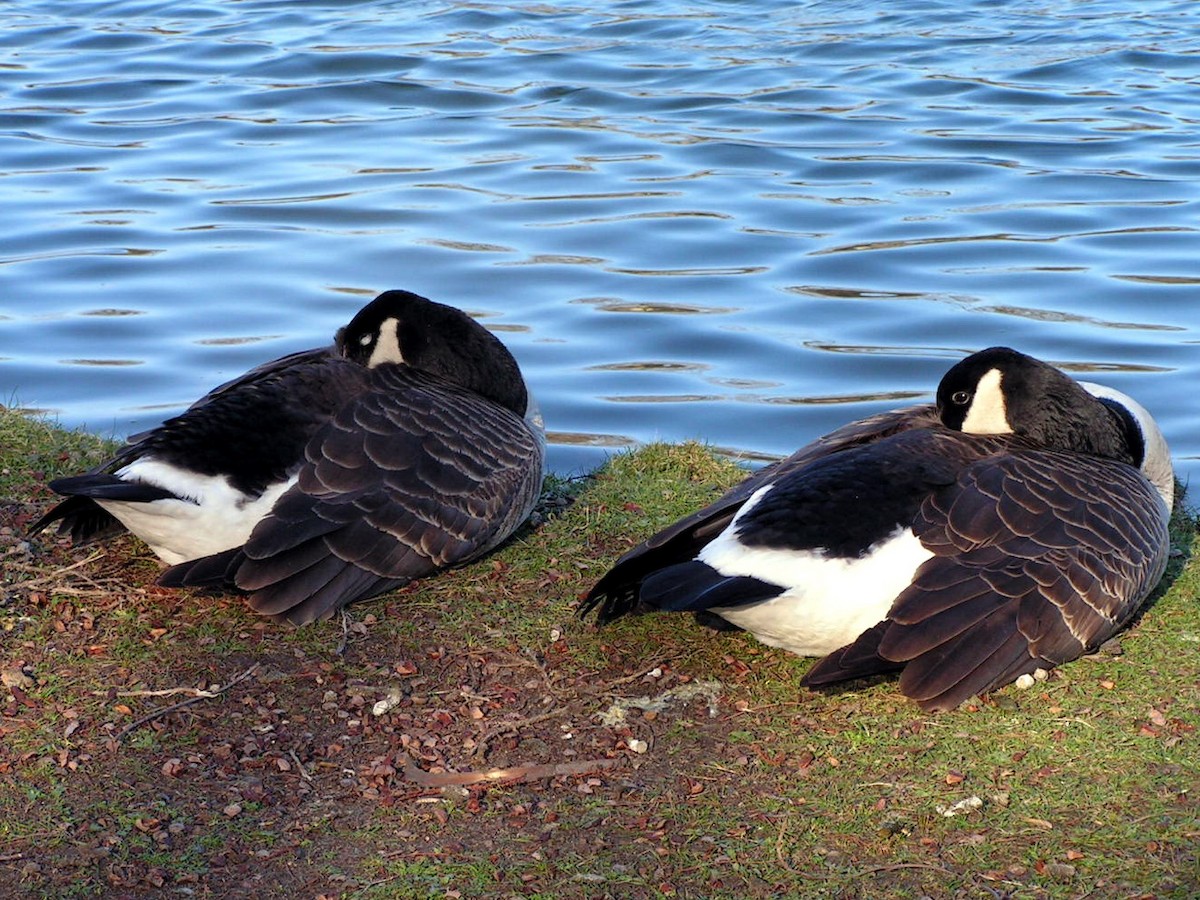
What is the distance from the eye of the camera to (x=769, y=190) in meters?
13.7

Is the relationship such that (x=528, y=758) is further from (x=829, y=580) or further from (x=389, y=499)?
(x=389, y=499)

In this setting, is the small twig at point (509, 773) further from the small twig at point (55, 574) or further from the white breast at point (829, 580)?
the small twig at point (55, 574)

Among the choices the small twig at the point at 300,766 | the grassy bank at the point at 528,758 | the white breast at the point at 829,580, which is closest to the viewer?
the grassy bank at the point at 528,758

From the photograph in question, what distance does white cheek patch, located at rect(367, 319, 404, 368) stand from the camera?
6.27 meters

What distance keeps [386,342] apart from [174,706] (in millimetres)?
1991

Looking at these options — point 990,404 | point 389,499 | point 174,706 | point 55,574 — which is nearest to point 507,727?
point 174,706

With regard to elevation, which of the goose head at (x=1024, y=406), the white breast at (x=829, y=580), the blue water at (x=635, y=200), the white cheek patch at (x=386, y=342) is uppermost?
the white cheek patch at (x=386, y=342)

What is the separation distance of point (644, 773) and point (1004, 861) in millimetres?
1088

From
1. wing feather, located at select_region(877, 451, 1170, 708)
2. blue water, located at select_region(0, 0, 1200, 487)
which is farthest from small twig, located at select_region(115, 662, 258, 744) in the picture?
Result: blue water, located at select_region(0, 0, 1200, 487)

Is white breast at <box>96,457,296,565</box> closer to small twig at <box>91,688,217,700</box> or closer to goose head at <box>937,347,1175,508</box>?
small twig at <box>91,688,217,700</box>

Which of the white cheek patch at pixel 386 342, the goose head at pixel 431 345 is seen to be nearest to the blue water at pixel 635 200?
the goose head at pixel 431 345

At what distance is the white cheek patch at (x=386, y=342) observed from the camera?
20.6 feet

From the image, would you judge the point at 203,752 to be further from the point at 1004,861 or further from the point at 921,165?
the point at 921,165

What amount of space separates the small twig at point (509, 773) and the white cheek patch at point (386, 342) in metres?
2.16
